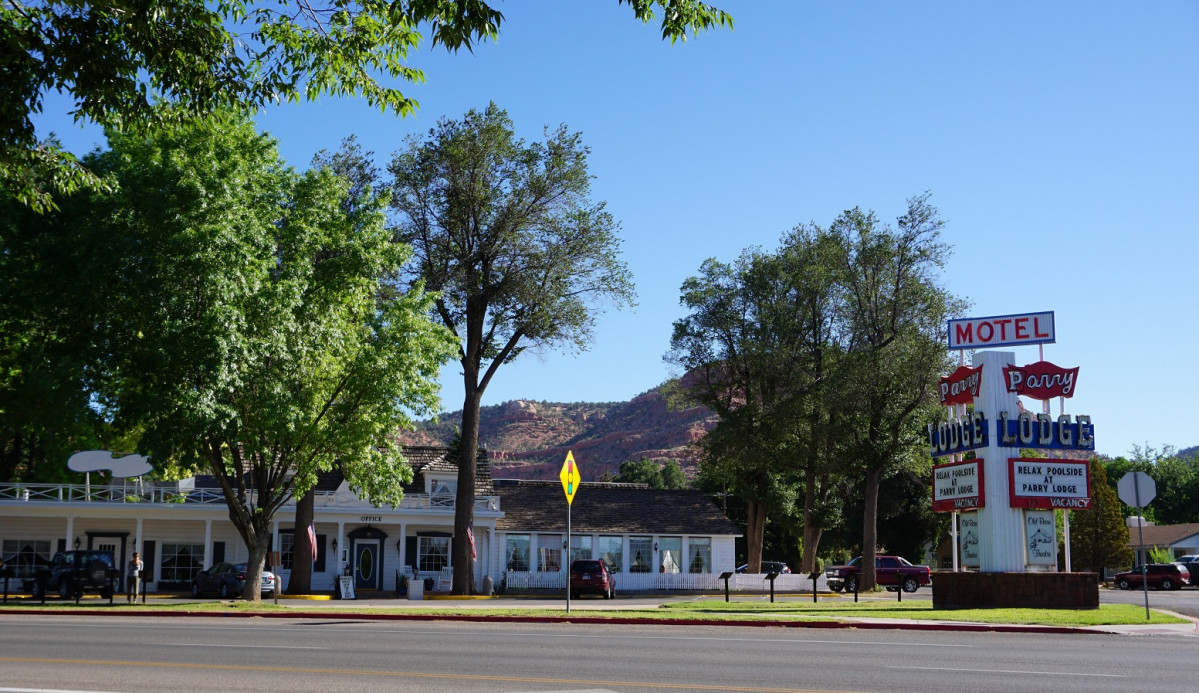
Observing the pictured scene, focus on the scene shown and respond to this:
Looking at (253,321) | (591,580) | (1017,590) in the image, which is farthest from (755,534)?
(253,321)

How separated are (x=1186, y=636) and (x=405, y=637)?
48.8 ft

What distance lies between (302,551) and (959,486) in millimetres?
23194

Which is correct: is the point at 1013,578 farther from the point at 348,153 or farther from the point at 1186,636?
the point at 348,153

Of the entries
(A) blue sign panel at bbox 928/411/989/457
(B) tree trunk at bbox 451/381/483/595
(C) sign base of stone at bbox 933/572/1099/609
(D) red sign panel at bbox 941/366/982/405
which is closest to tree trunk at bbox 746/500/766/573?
(B) tree trunk at bbox 451/381/483/595

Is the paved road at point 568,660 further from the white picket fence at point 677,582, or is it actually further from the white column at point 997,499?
the white picket fence at point 677,582

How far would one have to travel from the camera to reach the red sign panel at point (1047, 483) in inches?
1110

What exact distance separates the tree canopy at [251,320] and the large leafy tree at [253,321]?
47mm

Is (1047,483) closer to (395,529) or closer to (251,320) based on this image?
(251,320)

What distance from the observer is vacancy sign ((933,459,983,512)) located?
2856cm

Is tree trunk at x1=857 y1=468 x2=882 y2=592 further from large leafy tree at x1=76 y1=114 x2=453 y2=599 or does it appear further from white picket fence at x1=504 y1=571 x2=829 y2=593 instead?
large leafy tree at x1=76 y1=114 x2=453 y2=599

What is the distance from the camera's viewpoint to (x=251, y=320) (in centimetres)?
2761

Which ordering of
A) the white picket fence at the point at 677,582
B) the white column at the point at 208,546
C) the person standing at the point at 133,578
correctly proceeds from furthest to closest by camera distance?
the white picket fence at the point at 677,582
the white column at the point at 208,546
the person standing at the point at 133,578

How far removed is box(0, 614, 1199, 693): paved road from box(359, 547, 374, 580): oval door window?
23030mm

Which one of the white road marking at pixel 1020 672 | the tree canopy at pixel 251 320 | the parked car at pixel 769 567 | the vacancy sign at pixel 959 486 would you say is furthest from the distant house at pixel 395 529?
the white road marking at pixel 1020 672
